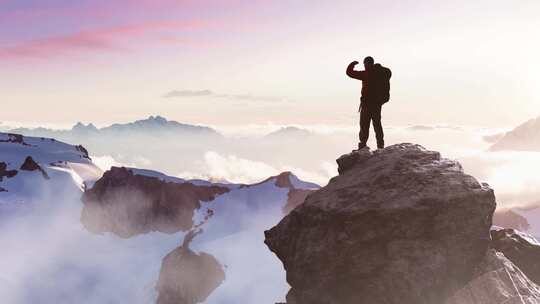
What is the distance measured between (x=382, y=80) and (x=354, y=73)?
140 cm

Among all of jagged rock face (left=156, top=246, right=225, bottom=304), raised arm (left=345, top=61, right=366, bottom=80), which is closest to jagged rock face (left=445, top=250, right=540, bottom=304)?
raised arm (left=345, top=61, right=366, bottom=80)

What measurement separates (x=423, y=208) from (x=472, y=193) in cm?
215

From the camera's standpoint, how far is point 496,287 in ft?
56.0

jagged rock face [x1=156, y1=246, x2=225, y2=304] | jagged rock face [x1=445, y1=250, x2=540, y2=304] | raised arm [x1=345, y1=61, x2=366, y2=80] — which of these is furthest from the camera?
jagged rock face [x1=156, y1=246, x2=225, y2=304]

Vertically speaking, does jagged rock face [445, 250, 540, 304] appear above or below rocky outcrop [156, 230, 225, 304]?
above

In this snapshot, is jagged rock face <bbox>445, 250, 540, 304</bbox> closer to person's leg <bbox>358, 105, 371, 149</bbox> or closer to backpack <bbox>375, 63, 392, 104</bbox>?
person's leg <bbox>358, 105, 371, 149</bbox>

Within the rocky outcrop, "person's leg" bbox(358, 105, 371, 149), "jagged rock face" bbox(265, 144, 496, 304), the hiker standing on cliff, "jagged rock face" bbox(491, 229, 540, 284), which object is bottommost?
the rocky outcrop

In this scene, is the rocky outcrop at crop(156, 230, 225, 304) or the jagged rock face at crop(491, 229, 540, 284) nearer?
the jagged rock face at crop(491, 229, 540, 284)

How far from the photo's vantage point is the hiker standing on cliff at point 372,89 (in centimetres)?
2109

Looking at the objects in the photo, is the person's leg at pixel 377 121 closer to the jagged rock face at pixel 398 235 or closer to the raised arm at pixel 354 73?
the raised arm at pixel 354 73

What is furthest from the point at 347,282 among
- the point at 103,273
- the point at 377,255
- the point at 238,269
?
the point at 103,273

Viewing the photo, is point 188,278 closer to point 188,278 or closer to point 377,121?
point 188,278

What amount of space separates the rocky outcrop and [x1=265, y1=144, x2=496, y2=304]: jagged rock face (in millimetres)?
167661

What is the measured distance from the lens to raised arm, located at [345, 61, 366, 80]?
2108 centimetres
